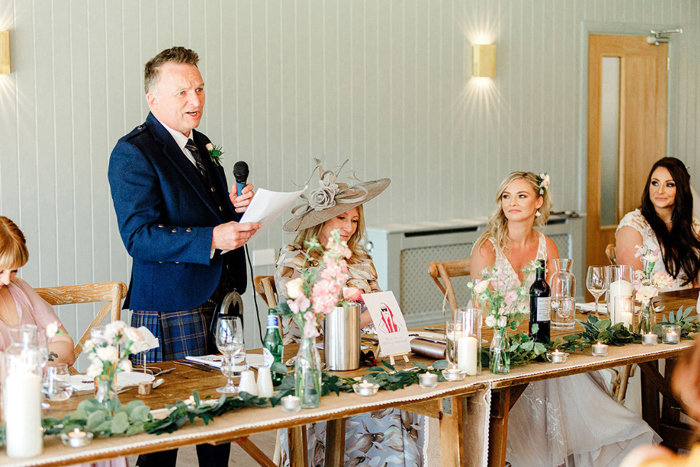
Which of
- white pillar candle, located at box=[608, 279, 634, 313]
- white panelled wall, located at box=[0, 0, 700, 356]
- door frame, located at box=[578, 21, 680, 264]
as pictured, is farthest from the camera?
door frame, located at box=[578, 21, 680, 264]

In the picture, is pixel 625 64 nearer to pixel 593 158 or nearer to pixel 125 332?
pixel 593 158

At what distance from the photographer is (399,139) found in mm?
5676

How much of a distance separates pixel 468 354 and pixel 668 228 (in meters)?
2.44

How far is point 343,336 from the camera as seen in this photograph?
2.25 metres

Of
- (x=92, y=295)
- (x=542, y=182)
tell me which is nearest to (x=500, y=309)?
(x=92, y=295)

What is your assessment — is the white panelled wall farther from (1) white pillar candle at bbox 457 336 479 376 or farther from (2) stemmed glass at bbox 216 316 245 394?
(1) white pillar candle at bbox 457 336 479 376

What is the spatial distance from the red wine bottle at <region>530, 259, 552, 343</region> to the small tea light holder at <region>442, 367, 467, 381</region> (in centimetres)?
43

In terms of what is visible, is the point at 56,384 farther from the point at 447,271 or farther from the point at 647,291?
the point at 447,271

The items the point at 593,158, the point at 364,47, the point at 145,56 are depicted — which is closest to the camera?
the point at 145,56

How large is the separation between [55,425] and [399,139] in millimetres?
4230

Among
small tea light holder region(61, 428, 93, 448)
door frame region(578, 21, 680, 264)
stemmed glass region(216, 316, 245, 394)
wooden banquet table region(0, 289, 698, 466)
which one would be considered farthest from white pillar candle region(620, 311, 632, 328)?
door frame region(578, 21, 680, 264)

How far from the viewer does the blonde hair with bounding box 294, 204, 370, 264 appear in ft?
10.1

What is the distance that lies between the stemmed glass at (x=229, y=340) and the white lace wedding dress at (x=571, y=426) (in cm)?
129

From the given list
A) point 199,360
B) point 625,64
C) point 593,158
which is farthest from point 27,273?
point 625,64
